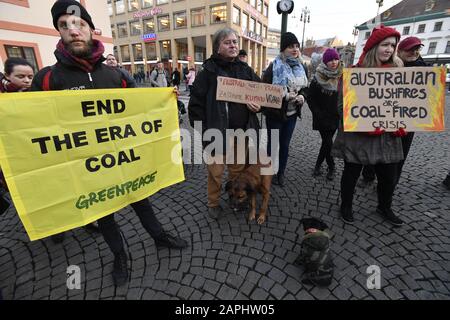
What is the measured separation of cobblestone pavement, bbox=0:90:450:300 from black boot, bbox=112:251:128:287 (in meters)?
0.06

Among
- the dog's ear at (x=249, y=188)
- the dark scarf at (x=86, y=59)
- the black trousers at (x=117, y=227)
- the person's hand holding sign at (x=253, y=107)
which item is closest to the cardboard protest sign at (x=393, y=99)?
the person's hand holding sign at (x=253, y=107)

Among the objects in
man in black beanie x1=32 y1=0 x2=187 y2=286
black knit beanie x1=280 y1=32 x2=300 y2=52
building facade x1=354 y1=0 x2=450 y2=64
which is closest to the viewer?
man in black beanie x1=32 y1=0 x2=187 y2=286

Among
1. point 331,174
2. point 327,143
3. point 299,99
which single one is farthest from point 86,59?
point 331,174

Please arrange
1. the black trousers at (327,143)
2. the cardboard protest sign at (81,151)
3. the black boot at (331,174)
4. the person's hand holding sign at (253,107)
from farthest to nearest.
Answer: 1. the black boot at (331,174)
2. the black trousers at (327,143)
3. the person's hand holding sign at (253,107)
4. the cardboard protest sign at (81,151)

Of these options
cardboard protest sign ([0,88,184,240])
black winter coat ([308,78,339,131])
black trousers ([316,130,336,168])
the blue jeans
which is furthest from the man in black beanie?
black trousers ([316,130,336,168])

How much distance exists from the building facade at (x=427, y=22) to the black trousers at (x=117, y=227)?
45411 millimetres

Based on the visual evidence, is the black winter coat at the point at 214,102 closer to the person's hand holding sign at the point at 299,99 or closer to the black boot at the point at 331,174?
the person's hand holding sign at the point at 299,99

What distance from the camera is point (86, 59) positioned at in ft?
6.08

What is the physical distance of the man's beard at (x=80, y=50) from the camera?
70.0 inches

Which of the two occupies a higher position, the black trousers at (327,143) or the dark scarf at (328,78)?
the dark scarf at (328,78)

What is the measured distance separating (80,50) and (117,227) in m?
1.62

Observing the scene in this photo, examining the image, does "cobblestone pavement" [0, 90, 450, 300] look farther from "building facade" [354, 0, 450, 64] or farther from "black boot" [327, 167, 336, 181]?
"building facade" [354, 0, 450, 64]

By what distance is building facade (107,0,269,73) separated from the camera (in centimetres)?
3142

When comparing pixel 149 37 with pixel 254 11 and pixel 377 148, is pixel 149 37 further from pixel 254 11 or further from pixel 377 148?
pixel 377 148
